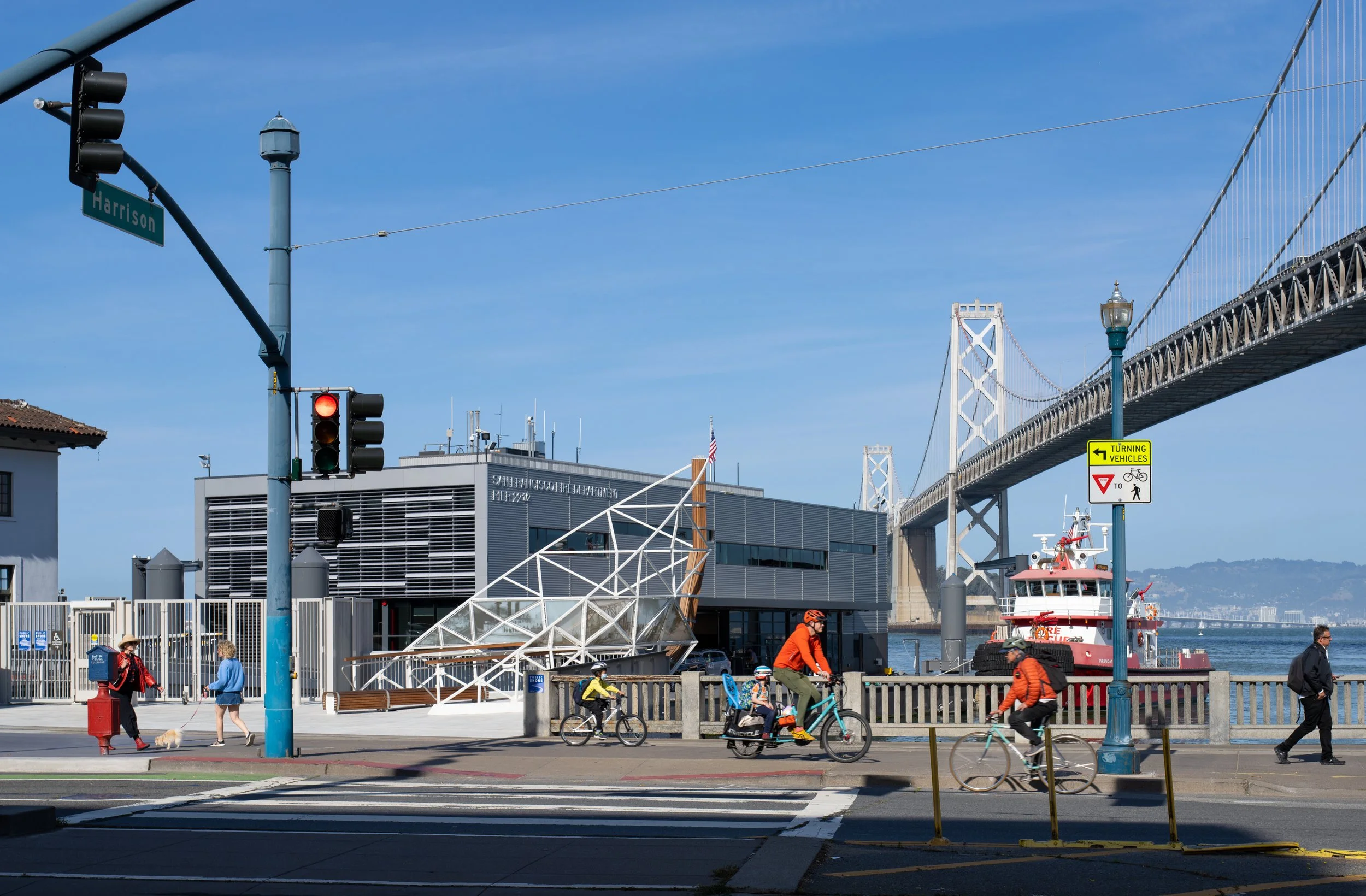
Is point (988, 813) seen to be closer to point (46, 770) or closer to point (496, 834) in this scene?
point (496, 834)

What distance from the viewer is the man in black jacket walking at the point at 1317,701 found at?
16.3m

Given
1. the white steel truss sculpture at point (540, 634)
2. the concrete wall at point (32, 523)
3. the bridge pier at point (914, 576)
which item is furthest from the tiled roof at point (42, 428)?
the bridge pier at point (914, 576)

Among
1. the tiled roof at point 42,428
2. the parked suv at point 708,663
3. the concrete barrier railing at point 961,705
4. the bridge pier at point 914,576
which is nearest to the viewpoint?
the concrete barrier railing at point 961,705

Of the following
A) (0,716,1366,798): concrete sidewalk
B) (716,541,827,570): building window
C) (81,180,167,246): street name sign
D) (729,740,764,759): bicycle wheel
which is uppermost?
(81,180,167,246): street name sign

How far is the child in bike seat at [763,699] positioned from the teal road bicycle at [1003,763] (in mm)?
3017

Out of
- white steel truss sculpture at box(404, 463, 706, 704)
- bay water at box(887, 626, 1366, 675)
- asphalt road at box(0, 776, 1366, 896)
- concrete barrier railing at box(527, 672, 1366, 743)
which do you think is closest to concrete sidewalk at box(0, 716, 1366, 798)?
concrete barrier railing at box(527, 672, 1366, 743)

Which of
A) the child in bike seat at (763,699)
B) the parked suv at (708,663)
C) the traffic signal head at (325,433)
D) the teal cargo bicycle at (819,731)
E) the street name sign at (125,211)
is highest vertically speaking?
the street name sign at (125,211)

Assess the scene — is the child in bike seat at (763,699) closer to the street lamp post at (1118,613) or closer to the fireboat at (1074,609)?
the street lamp post at (1118,613)

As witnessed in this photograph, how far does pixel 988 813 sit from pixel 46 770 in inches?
419

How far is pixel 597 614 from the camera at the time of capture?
36.5 meters

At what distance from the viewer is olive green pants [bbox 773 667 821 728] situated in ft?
55.1

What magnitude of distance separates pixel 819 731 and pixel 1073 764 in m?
3.56

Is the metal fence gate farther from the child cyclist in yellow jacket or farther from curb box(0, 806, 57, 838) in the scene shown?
curb box(0, 806, 57, 838)

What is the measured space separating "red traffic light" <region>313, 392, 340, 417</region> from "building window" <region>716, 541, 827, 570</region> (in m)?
46.0
